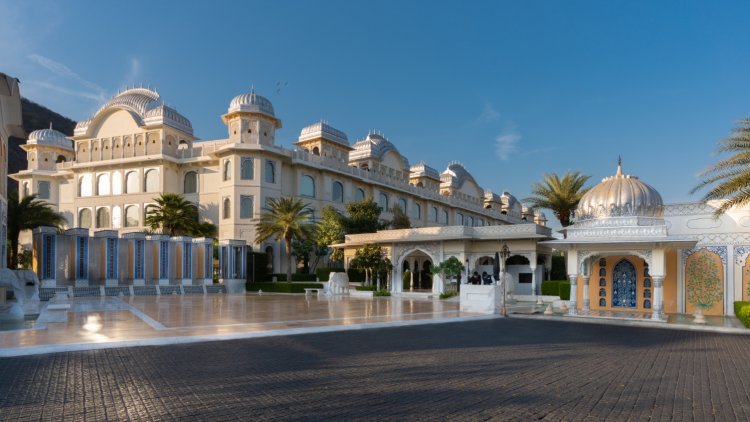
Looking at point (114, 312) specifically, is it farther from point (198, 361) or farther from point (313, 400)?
point (313, 400)

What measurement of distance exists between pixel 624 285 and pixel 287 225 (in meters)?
21.3

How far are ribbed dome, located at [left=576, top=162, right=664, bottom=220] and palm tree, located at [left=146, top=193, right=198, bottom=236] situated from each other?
2823 centimetres

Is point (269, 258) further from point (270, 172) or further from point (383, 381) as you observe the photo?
point (383, 381)

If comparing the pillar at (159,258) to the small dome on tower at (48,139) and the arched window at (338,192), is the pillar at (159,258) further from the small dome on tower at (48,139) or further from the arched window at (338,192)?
the small dome on tower at (48,139)

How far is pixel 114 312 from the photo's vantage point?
57.5ft

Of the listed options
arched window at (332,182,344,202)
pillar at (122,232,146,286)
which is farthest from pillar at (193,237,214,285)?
arched window at (332,182,344,202)

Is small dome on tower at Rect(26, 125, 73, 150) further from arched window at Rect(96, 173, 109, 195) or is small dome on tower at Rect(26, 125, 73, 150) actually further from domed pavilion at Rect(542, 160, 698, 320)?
domed pavilion at Rect(542, 160, 698, 320)

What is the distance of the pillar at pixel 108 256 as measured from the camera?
101ft

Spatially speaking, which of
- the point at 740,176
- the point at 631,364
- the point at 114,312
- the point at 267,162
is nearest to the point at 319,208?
the point at 267,162

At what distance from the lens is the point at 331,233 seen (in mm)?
36781

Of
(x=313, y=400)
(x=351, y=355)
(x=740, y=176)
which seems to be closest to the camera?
(x=313, y=400)

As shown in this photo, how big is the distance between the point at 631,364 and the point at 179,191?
40.5 metres

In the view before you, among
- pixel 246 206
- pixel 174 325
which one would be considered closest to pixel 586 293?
pixel 174 325

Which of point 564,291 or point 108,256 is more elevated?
point 108,256
